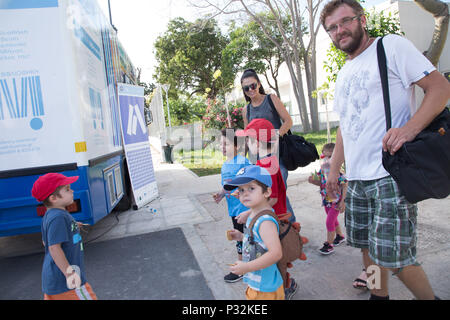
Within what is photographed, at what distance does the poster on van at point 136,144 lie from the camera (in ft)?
18.4

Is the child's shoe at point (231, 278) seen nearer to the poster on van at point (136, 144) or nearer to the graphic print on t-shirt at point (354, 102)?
the graphic print on t-shirt at point (354, 102)

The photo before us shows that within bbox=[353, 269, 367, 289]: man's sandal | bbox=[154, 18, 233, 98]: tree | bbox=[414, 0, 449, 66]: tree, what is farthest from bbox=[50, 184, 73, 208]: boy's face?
bbox=[154, 18, 233, 98]: tree

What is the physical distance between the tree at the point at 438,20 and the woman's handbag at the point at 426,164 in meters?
4.96

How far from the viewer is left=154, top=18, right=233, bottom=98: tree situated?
30.6m

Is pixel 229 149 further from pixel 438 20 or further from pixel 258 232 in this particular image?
pixel 438 20

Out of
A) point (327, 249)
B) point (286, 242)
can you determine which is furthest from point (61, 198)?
point (327, 249)

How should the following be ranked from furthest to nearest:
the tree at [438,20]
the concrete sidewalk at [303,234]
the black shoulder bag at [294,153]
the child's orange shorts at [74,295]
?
the tree at [438,20]
the black shoulder bag at [294,153]
the concrete sidewalk at [303,234]
the child's orange shorts at [74,295]

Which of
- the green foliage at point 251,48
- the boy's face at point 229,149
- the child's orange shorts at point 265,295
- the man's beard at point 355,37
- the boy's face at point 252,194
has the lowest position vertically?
the child's orange shorts at point 265,295

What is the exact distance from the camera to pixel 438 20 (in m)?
5.93

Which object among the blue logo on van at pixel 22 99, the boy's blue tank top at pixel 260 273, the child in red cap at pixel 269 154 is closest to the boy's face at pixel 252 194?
the boy's blue tank top at pixel 260 273

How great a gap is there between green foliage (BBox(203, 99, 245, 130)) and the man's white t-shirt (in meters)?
11.6

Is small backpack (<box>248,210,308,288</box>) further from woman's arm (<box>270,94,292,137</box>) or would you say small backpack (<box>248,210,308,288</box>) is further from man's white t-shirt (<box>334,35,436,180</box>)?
woman's arm (<box>270,94,292,137</box>)
